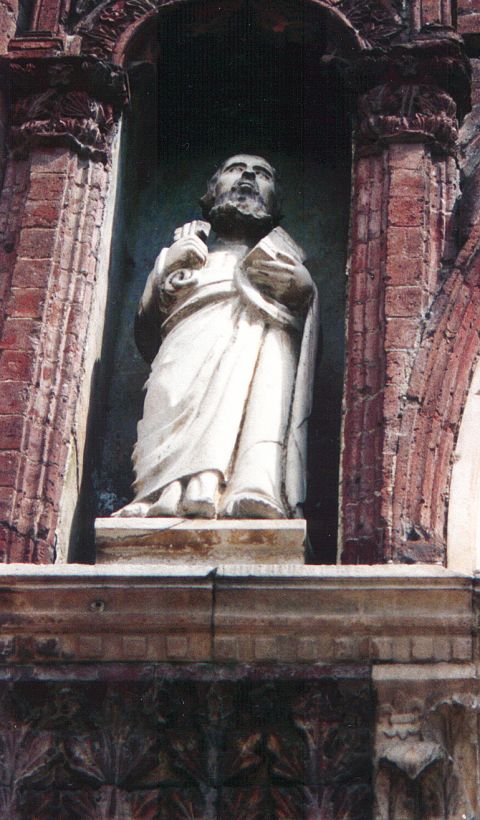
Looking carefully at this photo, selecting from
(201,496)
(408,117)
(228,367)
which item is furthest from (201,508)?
(408,117)

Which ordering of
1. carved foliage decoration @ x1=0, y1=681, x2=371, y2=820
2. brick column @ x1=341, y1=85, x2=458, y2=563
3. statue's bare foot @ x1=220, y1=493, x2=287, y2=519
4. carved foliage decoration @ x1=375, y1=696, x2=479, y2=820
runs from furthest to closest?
brick column @ x1=341, y1=85, x2=458, y2=563 < statue's bare foot @ x1=220, y1=493, x2=287, y2=519 < carved foliage decoration @ x1=0, y1=681, x2=371, y2=820 < carved foliage decoration @ x1=375, y1=696, x2=479, y2=820

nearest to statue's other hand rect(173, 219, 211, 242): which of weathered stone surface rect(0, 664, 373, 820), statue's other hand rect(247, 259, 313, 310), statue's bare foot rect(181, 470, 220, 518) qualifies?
statue's other hand rect(247, 259, 313, 310)

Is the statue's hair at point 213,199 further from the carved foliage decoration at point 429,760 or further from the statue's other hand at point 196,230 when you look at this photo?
the carved foliage decoration at point 429,760

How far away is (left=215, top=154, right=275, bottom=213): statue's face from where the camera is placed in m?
9.22

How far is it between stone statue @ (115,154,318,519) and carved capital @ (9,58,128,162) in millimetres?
674

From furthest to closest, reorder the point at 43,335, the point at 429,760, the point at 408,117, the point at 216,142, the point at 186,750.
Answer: the point at 216,142 → the point at 408,117 → the point at 43,335 → the point at 186,750 → the point at 429,760

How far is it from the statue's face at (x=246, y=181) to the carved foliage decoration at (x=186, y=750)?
3.01 meters

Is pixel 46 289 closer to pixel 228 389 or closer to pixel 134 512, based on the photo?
→ pixel 228 389

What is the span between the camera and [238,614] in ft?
22.9

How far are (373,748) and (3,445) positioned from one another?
2.21 m

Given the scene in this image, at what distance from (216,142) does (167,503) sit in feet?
10.8

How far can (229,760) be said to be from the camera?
6895 millimetres

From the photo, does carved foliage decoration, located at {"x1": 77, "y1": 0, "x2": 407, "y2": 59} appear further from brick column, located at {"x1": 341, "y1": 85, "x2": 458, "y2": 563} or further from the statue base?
the statue base

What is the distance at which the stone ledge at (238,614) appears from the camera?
22.7ft
